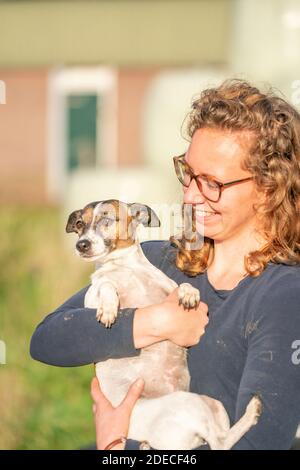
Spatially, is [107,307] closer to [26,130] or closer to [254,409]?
[254,409]

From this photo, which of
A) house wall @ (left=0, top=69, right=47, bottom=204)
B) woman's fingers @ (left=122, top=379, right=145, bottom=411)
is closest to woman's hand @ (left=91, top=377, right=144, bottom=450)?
woman's fingers @ (left=122, top=379, right=145, bottom=411)

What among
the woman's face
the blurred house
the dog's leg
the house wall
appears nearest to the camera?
the dog's leg

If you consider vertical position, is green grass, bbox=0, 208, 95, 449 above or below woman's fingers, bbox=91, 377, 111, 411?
below

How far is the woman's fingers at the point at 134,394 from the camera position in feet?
8.26

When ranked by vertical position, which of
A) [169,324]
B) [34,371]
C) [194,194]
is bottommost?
[34,371]

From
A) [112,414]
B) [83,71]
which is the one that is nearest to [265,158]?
[112,414]

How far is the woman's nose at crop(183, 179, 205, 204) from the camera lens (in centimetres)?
250

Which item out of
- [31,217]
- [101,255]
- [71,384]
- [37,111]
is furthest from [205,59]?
[101,255]

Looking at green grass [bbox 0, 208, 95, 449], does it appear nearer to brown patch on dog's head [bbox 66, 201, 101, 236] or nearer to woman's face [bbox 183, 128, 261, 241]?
brown patch on dog's head [bbox 66, 201, 101, 236]

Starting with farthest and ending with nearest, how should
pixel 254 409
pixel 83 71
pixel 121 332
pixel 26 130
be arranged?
pixel 83 71 < pixel 26 130 < pixel 121 332 < pixel 254 409

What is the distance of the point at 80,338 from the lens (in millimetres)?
2510

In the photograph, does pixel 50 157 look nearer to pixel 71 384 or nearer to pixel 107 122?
pixel 107 122

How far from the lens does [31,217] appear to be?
13086 mm

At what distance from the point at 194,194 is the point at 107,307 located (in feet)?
1.23
